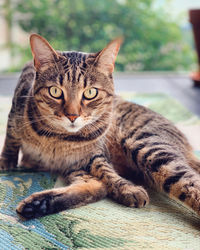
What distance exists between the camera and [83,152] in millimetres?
1350

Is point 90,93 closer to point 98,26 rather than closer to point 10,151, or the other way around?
point 10,151

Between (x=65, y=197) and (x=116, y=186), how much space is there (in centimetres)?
21

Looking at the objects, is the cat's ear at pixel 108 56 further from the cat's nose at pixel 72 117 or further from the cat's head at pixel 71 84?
the cat's nose at pixel 72 117

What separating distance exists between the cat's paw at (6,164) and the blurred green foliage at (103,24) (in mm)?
2412

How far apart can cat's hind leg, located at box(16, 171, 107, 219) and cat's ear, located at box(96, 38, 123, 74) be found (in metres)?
0.43

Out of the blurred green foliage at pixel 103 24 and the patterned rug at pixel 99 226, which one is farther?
the blurred green foliage at pixel 103 24

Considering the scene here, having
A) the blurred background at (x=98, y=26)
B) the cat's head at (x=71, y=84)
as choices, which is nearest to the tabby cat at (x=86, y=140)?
the cat's head at (x=71, y=84)

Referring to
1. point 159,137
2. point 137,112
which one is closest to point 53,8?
point 137,112

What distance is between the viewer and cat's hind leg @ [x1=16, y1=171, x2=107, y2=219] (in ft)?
3.41

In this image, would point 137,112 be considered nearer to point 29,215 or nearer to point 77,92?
point 77,92

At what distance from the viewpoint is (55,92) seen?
3.89ft

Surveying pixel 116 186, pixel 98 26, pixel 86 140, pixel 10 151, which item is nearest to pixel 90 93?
pixel 86 140

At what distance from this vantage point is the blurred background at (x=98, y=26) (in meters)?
3.71

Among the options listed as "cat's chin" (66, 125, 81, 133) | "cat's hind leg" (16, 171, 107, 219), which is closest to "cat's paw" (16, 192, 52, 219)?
"cat's hind leg" (16, 171, 107, 219)
